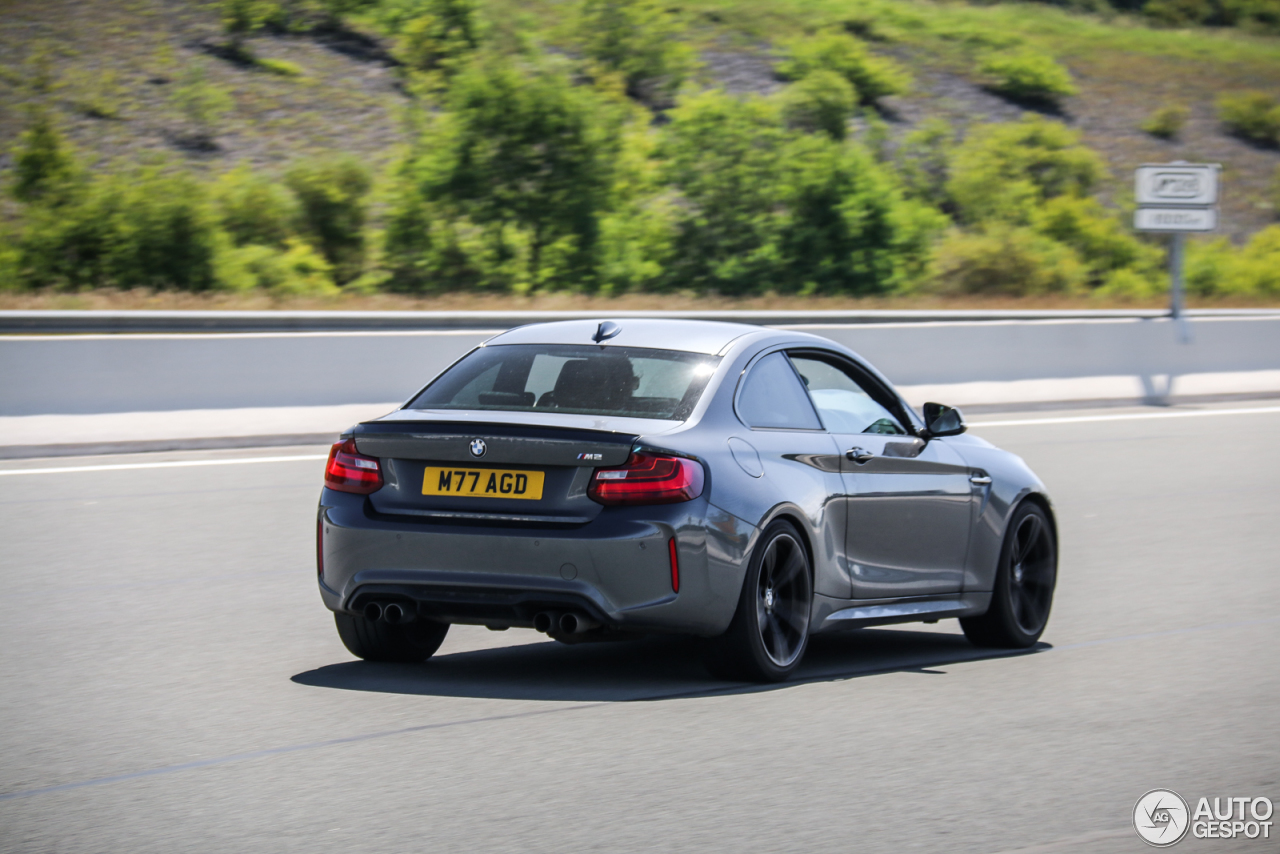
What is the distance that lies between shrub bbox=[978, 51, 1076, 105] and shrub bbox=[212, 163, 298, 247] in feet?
122

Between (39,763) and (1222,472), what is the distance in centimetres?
1182

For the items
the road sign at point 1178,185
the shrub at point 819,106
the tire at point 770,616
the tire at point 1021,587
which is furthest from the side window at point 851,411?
the shrub at point 819,106

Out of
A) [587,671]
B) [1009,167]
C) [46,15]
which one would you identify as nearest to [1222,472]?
[587,671]

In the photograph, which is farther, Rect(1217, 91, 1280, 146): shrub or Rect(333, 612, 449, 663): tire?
Rect(1217, 91, 1280, 146): shrub

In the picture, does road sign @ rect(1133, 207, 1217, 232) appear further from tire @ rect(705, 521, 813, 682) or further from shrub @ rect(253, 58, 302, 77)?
shrub @ rect(253, 58, 302, 77)

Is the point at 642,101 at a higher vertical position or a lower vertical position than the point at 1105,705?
higher

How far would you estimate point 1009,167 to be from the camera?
5656 cm

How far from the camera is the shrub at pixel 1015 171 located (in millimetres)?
54156

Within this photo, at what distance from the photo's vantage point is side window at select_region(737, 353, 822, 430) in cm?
671

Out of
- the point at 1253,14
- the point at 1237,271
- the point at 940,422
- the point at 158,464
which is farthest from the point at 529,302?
the point at 1253,14

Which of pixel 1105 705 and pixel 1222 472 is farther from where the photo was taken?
pixel 1222 472

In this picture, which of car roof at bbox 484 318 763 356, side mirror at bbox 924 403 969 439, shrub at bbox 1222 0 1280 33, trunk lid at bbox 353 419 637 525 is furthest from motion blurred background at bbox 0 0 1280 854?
shrub at bbox 1222 0 1280 33

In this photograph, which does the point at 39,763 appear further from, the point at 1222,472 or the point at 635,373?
the point at 1222,472

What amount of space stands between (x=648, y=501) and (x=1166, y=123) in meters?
69.2
